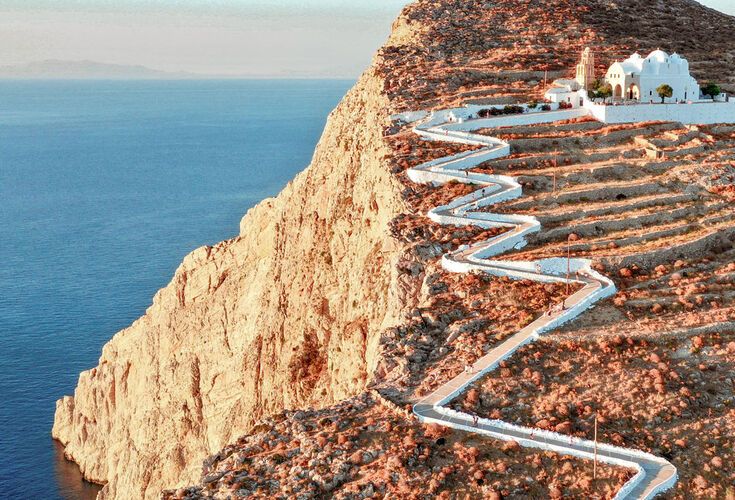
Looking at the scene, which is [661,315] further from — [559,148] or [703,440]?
[559,148]

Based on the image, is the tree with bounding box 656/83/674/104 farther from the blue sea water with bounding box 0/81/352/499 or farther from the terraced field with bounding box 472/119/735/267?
the blue sea water with bounding box 0/81/352/499

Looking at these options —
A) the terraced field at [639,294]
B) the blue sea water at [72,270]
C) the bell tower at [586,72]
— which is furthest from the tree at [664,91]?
the blue sea water at [72,270]

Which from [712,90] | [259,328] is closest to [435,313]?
[259,328]

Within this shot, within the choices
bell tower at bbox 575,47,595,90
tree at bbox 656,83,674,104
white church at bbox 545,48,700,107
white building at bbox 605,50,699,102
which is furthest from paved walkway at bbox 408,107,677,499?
tree at bbox 656,83,674,104

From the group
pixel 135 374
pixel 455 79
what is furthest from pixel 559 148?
pixel 135 374

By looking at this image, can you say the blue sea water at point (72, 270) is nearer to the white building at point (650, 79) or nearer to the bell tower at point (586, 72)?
the bell tower at point (586, 72)

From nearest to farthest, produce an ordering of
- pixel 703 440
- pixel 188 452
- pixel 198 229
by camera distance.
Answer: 1. pixel 703 440
2. pixel 188 452
3. pixel 198 229
